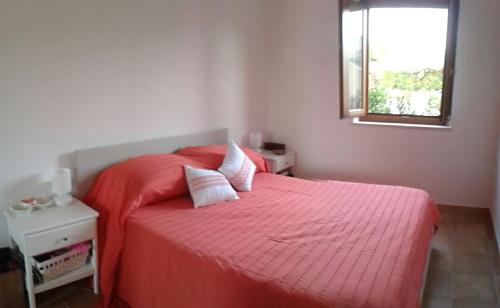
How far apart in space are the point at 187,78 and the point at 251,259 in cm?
196

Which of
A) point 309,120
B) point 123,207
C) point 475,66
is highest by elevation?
point 475,66

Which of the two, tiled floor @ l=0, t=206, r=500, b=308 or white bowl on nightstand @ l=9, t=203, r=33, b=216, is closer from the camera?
white bowl on nightstand @ l=9, t=203, r=33, b=216

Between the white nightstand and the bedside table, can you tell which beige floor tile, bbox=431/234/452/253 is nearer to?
the white nightstand

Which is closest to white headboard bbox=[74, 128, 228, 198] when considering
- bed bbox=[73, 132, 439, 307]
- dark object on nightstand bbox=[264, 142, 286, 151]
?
bed bbox=[73, 132, 439, 307]

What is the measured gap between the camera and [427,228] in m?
2.56

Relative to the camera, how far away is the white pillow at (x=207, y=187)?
8.75 feet

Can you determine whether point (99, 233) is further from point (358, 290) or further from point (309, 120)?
point (309, 120)

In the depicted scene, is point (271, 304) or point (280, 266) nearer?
point (271, 304)

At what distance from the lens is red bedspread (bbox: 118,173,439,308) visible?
171cm

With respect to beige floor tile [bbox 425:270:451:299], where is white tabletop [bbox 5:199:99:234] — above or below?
above

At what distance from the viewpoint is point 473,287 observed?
2650 mm

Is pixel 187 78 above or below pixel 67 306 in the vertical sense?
above

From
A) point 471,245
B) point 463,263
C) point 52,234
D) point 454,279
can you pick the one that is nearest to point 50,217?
point 52,234

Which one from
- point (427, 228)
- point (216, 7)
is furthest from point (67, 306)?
point (216, 7)
